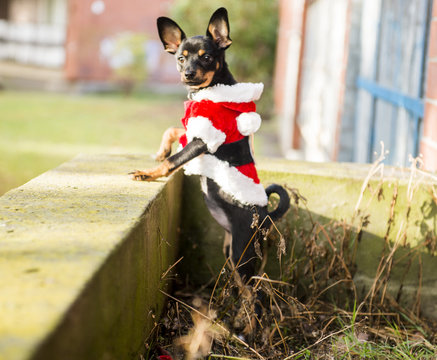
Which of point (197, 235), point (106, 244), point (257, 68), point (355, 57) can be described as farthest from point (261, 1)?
point (106, 244)

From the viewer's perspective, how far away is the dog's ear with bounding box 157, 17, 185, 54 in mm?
2691

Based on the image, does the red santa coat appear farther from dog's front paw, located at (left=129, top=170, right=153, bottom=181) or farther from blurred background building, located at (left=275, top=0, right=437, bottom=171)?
blurred background building, located at (left=275, top=0, right=437, bottom=171)

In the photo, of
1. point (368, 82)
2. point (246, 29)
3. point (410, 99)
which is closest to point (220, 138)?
point (410, 99)

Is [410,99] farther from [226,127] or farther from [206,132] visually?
[206,132]

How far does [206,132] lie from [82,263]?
3.47 feet

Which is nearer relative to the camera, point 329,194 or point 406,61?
point 329,194

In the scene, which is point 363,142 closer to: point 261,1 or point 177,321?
point 177,321

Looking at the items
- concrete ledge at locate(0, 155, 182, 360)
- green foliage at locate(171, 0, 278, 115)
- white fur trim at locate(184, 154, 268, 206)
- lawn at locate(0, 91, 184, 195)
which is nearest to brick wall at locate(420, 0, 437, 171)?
white fur trim at locate(184, 154, 268, 206)

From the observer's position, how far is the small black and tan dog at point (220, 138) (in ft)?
8.40

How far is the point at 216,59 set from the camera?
262cm

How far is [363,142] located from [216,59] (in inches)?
119

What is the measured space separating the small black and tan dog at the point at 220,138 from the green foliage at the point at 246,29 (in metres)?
10.3

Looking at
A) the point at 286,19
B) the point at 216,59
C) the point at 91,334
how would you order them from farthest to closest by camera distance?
1. the point at 286,19
2. the point at 216,59
3. the point at 91,334

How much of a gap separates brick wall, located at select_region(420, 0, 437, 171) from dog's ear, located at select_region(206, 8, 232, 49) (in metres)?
1.52
